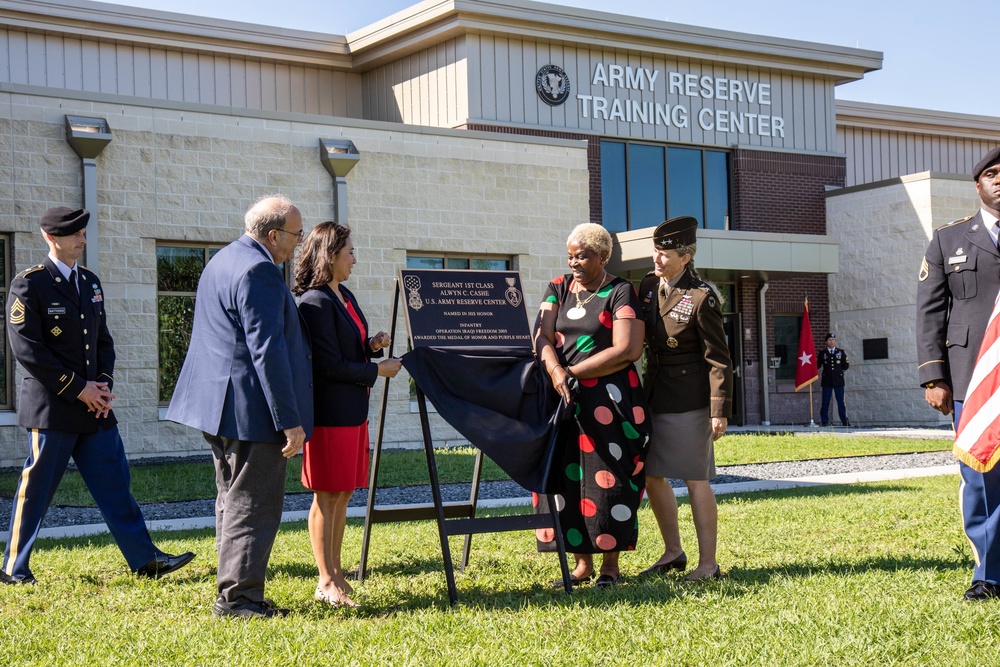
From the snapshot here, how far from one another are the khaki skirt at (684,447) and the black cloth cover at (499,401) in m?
0.67

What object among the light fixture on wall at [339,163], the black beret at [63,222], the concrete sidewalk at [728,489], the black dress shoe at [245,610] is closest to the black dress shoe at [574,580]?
the black dress shoe at [245,610]

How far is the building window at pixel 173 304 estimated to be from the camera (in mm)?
17094

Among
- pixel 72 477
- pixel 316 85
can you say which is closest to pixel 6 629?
pixel 72 477

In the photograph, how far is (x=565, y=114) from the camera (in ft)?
76.6

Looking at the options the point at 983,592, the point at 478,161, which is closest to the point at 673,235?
the point at 983,592

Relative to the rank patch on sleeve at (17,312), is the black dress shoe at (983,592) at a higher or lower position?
lower

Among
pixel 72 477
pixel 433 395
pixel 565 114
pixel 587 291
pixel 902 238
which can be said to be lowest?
pixel 72 477

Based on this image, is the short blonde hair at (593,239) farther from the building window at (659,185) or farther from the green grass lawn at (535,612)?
the building window at (659,185)

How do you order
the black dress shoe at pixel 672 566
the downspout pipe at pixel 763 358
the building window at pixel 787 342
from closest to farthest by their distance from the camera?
1. the black dress shoe at pixel 672 566
2. the downspout pipe at pixel 763 358
3. the building window at pixel 787 342

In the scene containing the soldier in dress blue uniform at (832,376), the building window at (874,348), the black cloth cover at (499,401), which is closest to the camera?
the black cloth cover at (499,401)

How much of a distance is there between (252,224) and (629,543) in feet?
8.94

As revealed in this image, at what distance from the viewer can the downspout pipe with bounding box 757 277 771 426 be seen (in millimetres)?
25312

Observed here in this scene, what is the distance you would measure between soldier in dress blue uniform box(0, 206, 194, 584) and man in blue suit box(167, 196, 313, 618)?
1405 millimetres

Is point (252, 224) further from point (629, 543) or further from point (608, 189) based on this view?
point (608, 189)
